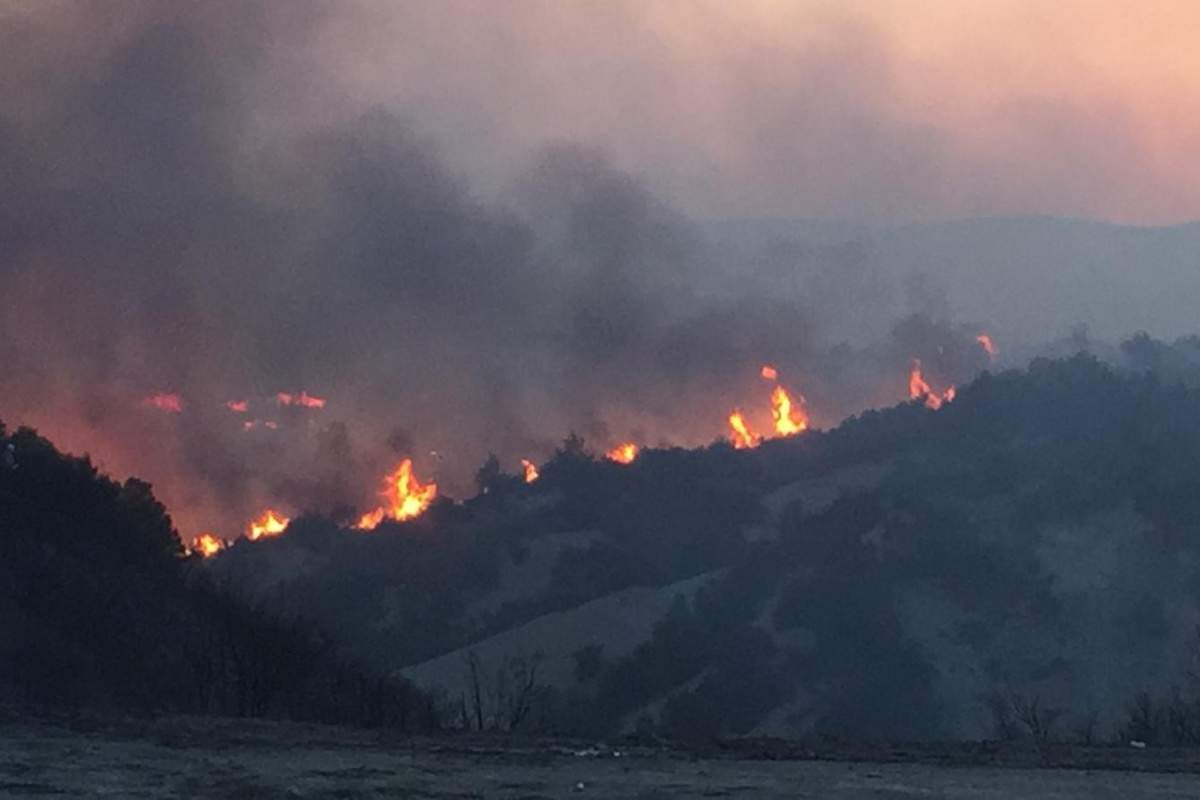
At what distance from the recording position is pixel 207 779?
14.2m

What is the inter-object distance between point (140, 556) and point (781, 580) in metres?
45.3

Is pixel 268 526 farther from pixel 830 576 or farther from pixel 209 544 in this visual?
pixel 830 576

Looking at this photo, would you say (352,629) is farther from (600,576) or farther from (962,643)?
(962,643)

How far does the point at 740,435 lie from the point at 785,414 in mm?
5143

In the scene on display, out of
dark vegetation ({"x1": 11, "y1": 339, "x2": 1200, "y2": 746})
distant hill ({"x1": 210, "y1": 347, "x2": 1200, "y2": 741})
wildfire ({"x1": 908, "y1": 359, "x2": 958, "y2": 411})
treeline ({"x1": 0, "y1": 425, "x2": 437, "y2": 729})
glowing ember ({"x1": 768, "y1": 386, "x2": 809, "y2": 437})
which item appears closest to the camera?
treeline ({"x1": 0, "y1": 425, "x2": 437, "y2": 729})

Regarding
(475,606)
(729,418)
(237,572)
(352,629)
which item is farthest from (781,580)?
(729,418)

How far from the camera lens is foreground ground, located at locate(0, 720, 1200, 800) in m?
13.9

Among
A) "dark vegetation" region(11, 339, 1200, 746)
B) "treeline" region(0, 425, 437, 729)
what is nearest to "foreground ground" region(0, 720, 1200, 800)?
"treeline" region(0, 425, 437, 729)

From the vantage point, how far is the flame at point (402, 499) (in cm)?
9525

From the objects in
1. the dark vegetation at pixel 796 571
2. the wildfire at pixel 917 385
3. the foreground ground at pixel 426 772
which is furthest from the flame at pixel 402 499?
the foreground ground at pixel 426 772

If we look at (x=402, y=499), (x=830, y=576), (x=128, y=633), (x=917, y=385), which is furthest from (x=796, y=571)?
(x=917, y=385)

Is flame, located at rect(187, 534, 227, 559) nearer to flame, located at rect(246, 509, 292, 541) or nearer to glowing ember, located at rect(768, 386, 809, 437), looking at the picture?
flame, located at rect(246, 509, 292, 541)

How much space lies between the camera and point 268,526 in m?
95.9

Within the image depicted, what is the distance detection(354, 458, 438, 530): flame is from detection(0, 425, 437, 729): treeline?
53.8m
